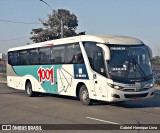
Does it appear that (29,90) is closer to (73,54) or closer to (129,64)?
(73,54)

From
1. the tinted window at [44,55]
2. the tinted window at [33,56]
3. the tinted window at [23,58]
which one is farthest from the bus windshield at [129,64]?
the tinted window at [23,58]

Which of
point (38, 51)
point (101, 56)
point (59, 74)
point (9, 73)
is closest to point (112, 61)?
point (101, 56)

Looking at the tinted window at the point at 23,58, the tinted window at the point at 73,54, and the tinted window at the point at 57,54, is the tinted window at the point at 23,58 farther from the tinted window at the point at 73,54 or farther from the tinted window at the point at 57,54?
the tinted window at the point at 73,54

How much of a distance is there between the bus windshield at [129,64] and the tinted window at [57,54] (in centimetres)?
407

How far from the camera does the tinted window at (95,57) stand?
48.6 feet

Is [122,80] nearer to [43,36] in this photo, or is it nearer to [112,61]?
[112,61]

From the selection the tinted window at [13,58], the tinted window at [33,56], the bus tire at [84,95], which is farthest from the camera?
the tinted window at [13,58]

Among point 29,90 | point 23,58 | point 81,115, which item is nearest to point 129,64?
point 81,115

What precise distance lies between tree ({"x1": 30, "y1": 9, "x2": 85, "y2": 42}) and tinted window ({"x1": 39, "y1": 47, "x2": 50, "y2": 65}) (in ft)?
143

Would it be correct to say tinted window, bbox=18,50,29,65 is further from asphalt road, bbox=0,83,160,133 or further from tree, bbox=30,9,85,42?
tree, bbox=30,9,85,42

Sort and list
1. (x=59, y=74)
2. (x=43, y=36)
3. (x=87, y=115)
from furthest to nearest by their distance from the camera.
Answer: (x=43, y=36) < (x=59, y=74) < (x=87, y=115)

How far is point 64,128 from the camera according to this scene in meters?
10.3

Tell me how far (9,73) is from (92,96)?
10992mm

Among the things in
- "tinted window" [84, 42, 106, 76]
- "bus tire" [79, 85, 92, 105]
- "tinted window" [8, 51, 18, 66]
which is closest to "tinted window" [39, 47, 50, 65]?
"tinted window" [8, 51, 18, 66]
